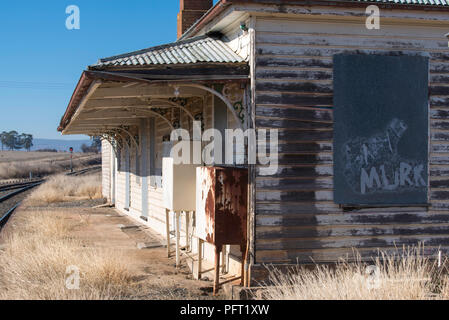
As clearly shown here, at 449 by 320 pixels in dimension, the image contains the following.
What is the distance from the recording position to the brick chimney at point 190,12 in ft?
51.9

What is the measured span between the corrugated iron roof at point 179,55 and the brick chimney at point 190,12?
616cm

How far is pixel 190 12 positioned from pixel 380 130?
861cm

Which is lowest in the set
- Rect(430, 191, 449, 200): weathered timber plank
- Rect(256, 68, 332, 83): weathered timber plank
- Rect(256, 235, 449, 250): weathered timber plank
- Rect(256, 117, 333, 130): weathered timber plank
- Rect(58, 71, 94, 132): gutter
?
Rect(256, 235, 449, 250): weathered timber plank

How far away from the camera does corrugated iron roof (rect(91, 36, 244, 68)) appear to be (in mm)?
8398

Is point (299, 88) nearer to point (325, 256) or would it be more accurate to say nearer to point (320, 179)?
point (320, 179)

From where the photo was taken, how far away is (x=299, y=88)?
854 centimetres

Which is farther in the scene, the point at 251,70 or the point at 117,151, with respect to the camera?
the point at 117,151

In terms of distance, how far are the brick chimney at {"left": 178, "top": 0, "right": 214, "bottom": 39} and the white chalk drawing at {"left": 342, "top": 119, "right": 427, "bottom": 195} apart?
27.3 ft

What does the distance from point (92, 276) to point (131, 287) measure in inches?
22.5

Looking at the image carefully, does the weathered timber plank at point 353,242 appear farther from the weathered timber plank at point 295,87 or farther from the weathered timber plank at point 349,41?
the weathered timber plank at point 349,41

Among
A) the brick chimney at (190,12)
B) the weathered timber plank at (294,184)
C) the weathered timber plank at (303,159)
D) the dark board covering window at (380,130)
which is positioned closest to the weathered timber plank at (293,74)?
the dark board covering window at (380,130)

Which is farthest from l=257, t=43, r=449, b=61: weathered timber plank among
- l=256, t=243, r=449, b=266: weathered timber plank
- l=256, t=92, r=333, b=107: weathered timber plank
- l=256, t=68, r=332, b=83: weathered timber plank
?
l=256, t=243, r=449, b=266: weathered timber plank

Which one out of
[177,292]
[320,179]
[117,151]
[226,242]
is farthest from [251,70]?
[117,151]

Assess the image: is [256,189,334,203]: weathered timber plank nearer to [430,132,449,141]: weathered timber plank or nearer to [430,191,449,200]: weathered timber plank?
[430,191,449,200]: weathered timber plank
